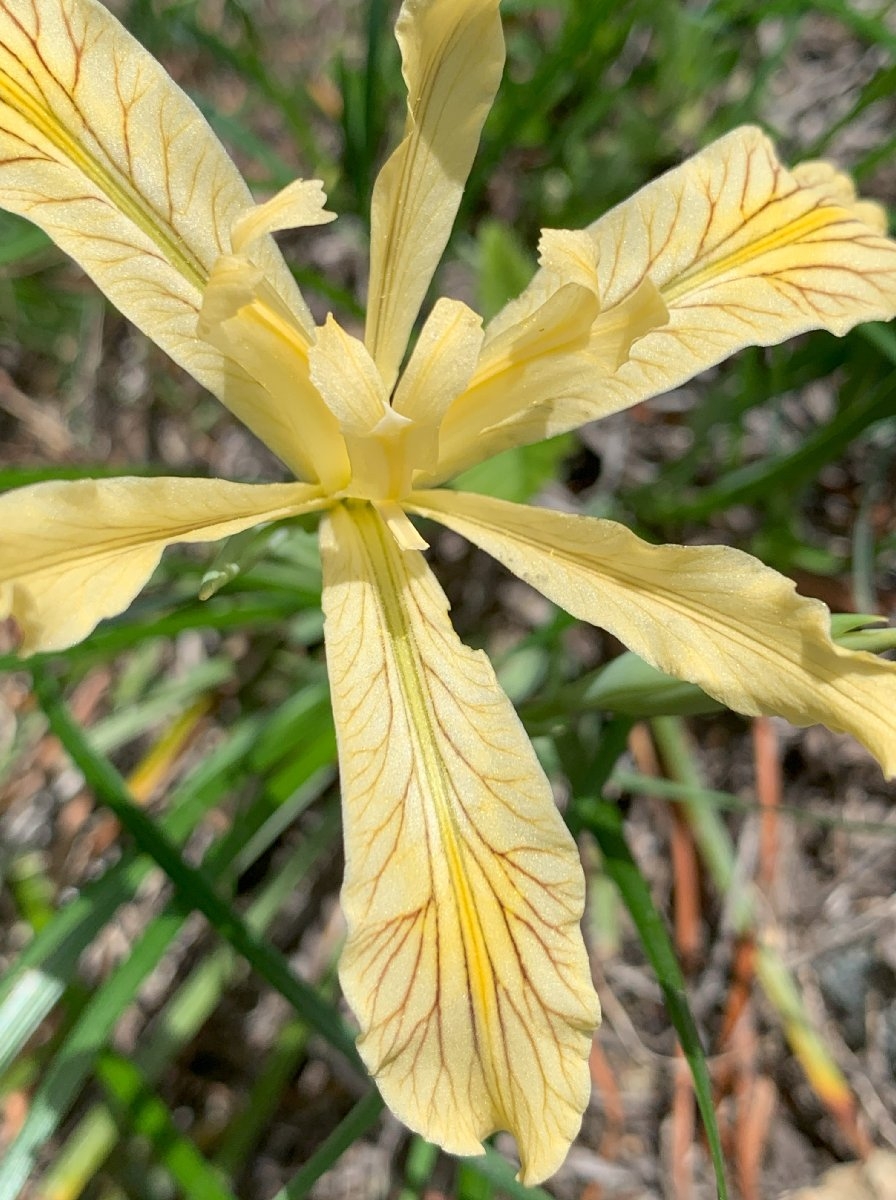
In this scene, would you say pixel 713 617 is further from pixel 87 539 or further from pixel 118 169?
pixel 118 169

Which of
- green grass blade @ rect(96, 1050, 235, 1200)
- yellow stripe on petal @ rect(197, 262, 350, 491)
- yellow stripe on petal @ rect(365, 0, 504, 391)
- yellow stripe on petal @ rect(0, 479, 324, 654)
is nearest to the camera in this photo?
yellow stripe on petal @ rect(0, 479, 324, 654)

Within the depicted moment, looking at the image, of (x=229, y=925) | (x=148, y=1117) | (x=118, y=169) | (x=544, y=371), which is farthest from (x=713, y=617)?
(x=148, y=1117)

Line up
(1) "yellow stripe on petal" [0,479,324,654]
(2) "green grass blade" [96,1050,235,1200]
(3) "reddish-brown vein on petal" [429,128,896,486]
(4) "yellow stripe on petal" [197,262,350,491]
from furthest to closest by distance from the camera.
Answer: (2) "green grass blade" [96,1050,235,1200], (3) "reddish-brown vein on petal" [429,128,896,486], (4) "yellow stripe on petal" [197,262,350,491], (1) "yellow stripe on petal" [0,479,324,654]

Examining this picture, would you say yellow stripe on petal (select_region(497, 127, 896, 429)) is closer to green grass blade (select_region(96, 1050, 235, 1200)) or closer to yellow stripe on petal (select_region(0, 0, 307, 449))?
yellow stripe on petal (select_region(0, 0, 307, 449))

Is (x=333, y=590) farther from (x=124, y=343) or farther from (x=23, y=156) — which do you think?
(x=124, y=343)

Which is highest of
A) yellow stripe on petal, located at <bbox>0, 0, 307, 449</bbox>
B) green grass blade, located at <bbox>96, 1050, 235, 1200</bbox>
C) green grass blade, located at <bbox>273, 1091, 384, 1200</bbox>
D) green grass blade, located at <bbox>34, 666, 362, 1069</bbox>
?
yellow stripe on petal, located at <bbox>0, 0, 307, 449</bbox>

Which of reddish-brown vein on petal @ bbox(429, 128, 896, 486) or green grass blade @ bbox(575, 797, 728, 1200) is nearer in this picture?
green grass blade @ bbox(575, 797, 728, 1200)

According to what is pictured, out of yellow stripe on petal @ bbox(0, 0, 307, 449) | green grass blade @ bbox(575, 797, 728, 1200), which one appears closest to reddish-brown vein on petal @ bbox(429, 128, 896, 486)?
yellow stripe on petal @ bbox(0, 0, 307, 449)
